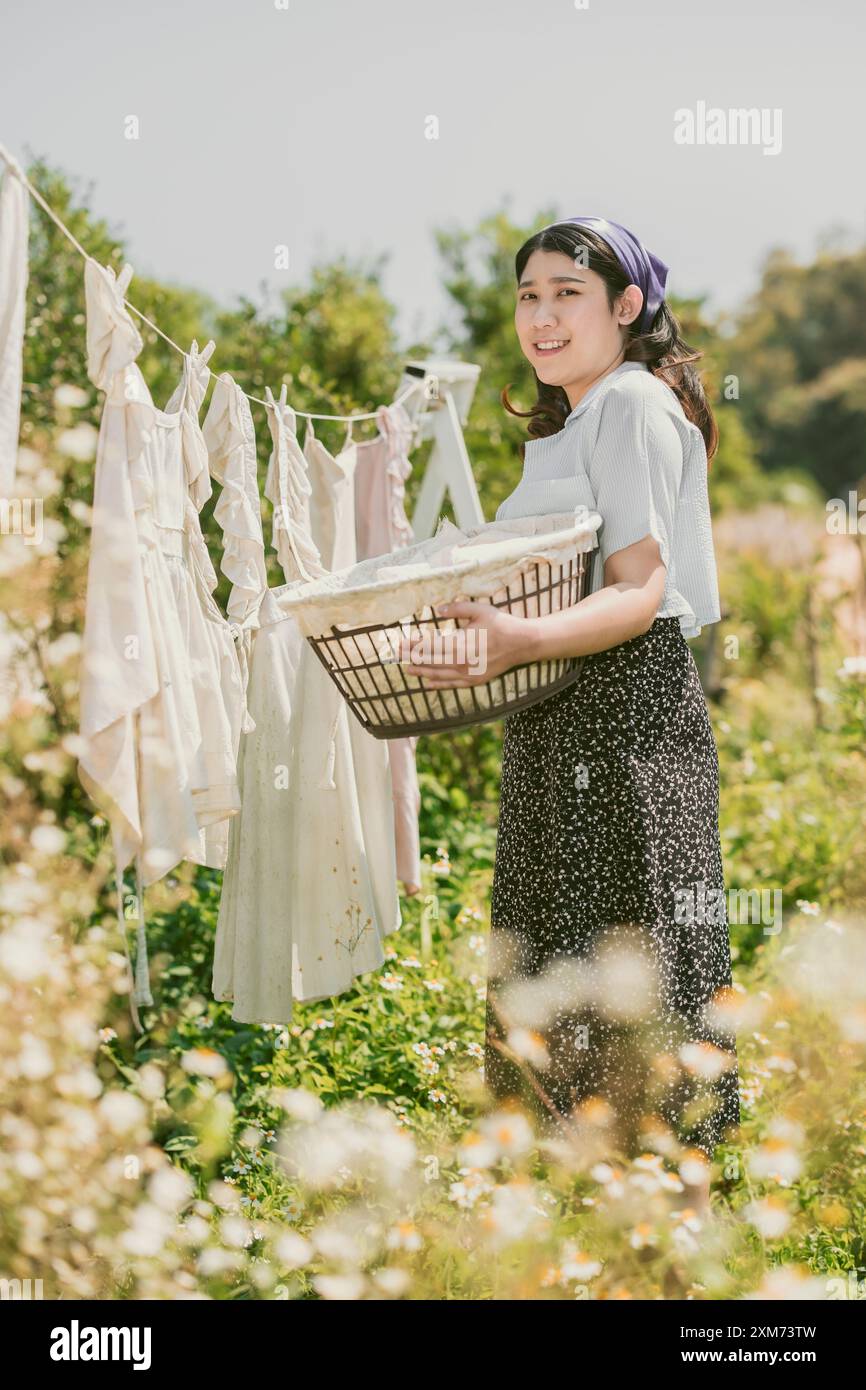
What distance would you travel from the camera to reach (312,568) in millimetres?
2510

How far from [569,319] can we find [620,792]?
787mm

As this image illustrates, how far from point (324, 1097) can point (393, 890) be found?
20.2 inches

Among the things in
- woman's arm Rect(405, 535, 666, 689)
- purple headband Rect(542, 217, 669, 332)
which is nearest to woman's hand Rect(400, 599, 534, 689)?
woman's arm Rect(405, 535, 666, 689)

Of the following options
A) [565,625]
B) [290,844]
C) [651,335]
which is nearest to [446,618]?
[565,625]

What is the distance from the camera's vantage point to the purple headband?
1978mm

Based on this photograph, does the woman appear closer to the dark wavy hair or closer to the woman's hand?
the dark wavy hair

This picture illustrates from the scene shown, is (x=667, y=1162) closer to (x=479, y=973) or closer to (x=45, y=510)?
(x=479, y=973)

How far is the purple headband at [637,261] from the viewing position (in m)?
1.98

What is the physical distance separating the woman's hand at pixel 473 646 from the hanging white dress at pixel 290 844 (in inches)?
26.9

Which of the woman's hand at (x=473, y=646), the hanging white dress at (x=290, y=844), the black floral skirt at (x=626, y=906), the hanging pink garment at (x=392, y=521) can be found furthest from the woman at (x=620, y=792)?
the hanging pink garment at (x=392, y=521)

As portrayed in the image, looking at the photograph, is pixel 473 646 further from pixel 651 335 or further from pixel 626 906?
pixel 651 335

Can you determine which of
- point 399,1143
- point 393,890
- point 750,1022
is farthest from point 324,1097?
point 750,1022

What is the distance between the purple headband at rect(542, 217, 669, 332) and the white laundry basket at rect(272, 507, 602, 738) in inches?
17.1

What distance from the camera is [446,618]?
69.1 inches
